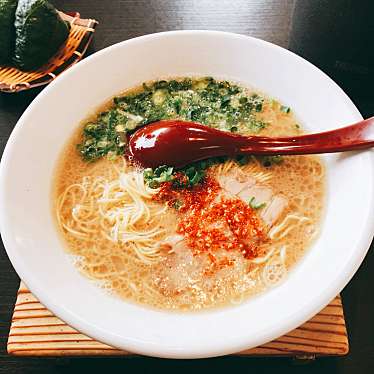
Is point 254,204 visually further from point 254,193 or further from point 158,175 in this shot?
point 158,175

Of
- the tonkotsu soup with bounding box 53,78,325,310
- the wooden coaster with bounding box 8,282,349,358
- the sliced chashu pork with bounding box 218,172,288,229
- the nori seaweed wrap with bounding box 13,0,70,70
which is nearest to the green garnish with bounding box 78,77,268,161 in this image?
the tonkotsu soup with bounding box 53,78,325,310

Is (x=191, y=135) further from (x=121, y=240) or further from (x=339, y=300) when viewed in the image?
(x=339, y=300)

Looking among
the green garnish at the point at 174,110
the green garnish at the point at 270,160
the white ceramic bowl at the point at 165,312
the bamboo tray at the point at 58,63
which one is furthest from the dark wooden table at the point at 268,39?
the green garnish at the point at 270,160

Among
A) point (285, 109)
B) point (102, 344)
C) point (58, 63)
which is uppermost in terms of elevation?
point (58, 63)

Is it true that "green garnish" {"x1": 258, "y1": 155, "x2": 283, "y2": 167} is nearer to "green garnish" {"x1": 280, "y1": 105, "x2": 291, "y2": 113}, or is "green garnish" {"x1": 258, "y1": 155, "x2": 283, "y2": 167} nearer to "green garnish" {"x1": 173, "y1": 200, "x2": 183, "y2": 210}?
"green garnish" {"x1": 280, "y1": 105, "x2": 291, "y2": 113}

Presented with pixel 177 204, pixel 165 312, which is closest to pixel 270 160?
pixel 177 204

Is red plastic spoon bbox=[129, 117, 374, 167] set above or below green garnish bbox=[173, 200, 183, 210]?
above

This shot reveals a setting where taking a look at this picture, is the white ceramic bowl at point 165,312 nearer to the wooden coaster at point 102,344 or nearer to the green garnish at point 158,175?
the wooden coaster at point 102,344
